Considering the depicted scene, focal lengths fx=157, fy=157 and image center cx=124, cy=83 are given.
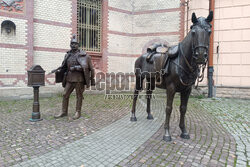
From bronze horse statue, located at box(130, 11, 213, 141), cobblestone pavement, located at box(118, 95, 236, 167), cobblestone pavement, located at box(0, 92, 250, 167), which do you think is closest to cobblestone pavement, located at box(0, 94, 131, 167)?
cobblestone pavement, located at box(0, 92, 250, 167)

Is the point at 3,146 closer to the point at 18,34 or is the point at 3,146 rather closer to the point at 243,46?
the point at 18,34

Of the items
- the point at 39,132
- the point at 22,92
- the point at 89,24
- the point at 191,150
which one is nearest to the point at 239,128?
the point at 191,150

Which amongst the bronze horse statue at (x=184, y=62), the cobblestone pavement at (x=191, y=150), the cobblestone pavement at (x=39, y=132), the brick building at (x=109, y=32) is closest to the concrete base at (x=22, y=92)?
the brick building at (x=109, y=32)

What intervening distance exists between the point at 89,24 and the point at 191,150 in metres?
9.39

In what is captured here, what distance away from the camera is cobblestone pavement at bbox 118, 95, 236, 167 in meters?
2.49

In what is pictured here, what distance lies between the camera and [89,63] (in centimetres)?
477

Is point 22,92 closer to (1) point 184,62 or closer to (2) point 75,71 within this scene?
(2) point 75,71

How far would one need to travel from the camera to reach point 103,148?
2.90 m

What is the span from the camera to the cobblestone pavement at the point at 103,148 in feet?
8.02

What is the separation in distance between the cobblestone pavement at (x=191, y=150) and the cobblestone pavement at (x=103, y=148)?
7.5 inches

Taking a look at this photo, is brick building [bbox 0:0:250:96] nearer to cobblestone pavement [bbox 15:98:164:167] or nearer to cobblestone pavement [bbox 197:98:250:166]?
cobblestone pavement [bbox 197:98:250:166]

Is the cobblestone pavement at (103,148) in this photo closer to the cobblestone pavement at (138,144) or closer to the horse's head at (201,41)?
the cobblestone pavement at (138,144)

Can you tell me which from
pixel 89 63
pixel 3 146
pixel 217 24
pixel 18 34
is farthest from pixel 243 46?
pixel 18 34

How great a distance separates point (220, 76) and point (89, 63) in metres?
7.50
